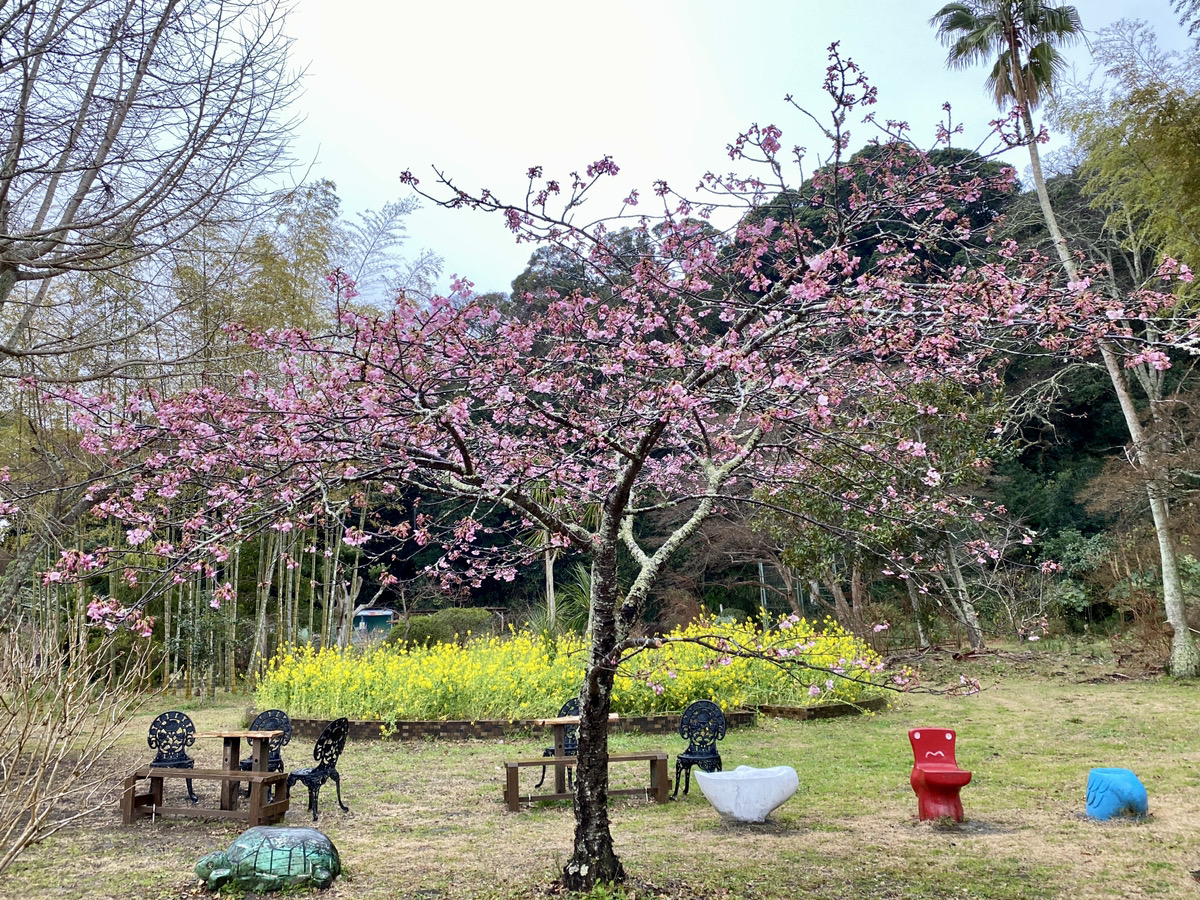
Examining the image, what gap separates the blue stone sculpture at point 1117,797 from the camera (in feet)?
14.5

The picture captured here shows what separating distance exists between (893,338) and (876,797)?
359 cm

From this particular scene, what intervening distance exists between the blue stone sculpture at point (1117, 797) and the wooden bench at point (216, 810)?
475 centimetres

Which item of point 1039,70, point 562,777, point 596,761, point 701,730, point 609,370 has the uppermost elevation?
point 1039,70

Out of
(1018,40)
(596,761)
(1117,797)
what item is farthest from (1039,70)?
(596,761)

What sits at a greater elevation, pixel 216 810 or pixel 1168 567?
pixel 1168 567

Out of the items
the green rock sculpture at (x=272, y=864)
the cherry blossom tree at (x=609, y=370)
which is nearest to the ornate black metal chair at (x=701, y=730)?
the cherry blossom tree at (x=609, y=370)

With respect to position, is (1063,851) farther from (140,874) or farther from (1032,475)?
(1032,475)

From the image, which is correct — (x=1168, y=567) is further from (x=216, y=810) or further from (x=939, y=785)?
(x=216, y=810)

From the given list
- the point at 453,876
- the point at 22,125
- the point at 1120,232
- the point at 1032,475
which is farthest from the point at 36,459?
the point at 1120,232

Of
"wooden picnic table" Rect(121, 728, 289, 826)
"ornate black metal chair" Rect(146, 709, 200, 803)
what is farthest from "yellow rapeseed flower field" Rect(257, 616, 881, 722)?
"wooden picnic table" Rect(121, 728, 289, 826)

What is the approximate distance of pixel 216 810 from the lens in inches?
203

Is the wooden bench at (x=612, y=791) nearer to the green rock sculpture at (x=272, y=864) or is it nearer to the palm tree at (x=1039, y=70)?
the green rock sculpture at (x=272, y=864)

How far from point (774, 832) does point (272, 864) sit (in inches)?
103

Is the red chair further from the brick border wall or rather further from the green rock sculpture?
the brick border wall
